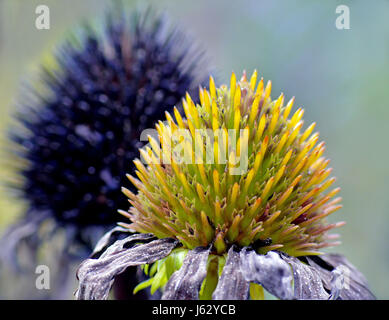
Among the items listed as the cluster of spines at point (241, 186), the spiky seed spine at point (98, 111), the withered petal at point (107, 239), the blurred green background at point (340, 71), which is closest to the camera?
the cluster of spines at point (241, 186)

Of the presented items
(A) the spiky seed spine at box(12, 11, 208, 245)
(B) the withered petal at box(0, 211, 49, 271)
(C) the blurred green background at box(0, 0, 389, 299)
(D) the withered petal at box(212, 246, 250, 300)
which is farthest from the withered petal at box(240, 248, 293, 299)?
(C) the blurred green background at box(0, 0, 389, 299)

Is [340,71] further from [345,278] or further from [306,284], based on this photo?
[306,284]

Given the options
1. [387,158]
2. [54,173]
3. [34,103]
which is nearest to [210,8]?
[387,158]

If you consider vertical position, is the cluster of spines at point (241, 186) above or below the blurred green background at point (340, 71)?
below

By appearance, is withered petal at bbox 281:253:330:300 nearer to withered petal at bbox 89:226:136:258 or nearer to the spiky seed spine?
withered petal at bbox 89:226:136:258

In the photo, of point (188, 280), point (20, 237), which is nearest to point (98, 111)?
point (20, 237)

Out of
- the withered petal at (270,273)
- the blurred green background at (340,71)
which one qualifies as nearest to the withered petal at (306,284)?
the withered petal at (270,273)

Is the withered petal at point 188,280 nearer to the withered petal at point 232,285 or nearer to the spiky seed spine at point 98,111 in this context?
the withered petal at point 232,285
